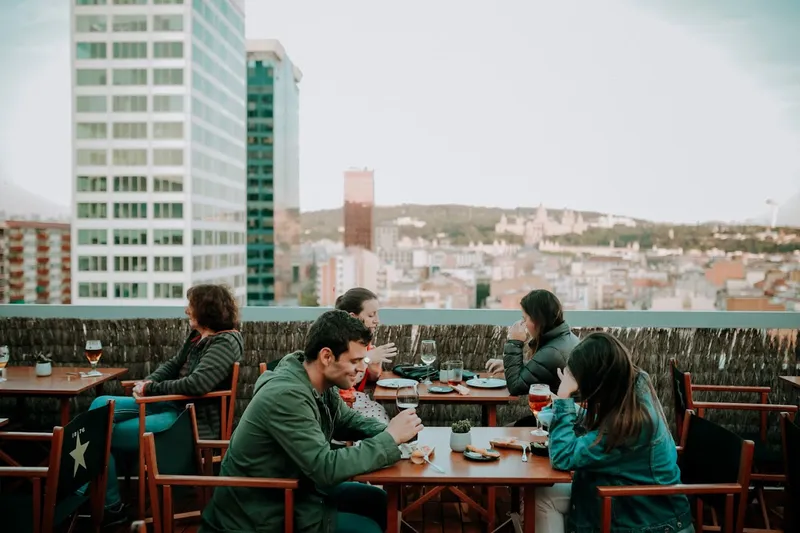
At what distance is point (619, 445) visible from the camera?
219 centimetres

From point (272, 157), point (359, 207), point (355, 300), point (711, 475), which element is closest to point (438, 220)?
point (359, 207)

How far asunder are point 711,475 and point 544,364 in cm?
116

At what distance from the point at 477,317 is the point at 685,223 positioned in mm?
2323

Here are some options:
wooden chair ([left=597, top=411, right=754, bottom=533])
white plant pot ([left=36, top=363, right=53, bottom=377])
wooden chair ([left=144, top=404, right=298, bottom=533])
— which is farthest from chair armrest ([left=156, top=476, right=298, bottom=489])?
white plant pot ([left=36, top=363, right=53, bottom=377])

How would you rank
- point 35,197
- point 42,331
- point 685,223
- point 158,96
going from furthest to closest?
point 158,96 → point 35,197 → point 685,223 → point 42,331

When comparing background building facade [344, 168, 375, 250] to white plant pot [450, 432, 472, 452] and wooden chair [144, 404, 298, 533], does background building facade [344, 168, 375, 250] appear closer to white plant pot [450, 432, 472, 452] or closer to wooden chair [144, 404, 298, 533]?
wooden chair [144, 404, 298, 533]

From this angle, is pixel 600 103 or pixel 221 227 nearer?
pixel 600 103

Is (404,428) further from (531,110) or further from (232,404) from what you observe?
(531,110)

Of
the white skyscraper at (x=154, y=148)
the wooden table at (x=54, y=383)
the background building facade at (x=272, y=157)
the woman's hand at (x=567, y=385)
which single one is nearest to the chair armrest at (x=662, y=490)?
the woman's hand at (x=567, y=385)

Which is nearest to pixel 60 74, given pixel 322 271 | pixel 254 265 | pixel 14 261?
pixel 14 261

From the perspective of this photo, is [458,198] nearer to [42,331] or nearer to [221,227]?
[221,227]

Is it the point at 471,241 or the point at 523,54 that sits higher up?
the point at 523,54

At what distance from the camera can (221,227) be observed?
22.4ft

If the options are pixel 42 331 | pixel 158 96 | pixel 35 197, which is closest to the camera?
pixel 42 331
